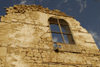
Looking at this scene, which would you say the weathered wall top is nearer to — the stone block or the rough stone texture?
the rough stone texture

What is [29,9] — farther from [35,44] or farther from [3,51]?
[3,51]

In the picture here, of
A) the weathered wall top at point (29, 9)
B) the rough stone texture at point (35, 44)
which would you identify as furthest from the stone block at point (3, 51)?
the weathered wall top at point (29, 9)

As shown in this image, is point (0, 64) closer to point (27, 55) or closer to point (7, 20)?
point (27, 55)

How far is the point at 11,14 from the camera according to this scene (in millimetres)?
5145

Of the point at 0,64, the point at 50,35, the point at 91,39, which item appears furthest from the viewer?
the point at 91,39

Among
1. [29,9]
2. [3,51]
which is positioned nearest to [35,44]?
[3,51]

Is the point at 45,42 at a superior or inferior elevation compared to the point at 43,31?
inferior

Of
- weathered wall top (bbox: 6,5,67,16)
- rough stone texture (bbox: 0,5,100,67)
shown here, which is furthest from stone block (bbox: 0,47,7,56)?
weathered wall top (bbox: 6,5,67,16)

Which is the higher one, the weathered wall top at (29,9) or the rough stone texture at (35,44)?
the weathered wall top at (29,9)

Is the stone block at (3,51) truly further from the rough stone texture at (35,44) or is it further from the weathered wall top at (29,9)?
the weathered wall top at (29,9)

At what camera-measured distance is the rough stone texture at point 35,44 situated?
3972mm

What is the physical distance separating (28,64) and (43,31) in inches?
61.5

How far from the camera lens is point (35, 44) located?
443 cm

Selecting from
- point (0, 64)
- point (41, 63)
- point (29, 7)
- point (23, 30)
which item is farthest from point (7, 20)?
point (41, 63)
